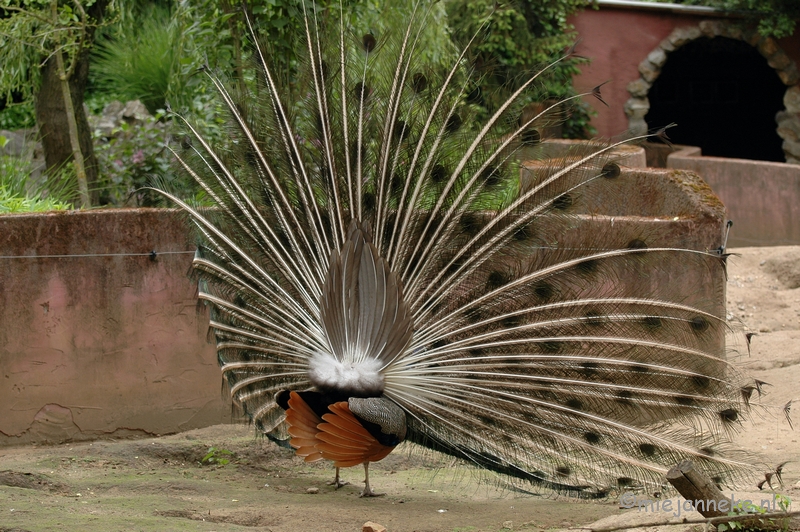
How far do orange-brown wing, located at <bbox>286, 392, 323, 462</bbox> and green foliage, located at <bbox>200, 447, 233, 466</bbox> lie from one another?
147 cm

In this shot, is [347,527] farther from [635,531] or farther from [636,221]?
[636,221]

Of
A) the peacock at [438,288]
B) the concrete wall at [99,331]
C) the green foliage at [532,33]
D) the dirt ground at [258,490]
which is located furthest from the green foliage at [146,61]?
the peacock at [438,288]

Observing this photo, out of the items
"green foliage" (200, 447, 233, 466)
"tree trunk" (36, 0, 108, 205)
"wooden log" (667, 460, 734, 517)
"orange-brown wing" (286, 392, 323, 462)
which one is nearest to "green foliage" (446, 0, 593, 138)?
"tree trunk" (36, 0, 108, 205)

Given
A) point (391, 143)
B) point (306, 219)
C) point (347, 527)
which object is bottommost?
point (347, 527)

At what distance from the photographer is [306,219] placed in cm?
551

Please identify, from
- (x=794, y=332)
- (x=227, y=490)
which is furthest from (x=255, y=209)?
(x=794, y=332)

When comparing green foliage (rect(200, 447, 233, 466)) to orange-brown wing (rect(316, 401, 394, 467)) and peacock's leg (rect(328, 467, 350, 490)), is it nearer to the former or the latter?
peacock's leg (rect(328, 467, 350, 490))

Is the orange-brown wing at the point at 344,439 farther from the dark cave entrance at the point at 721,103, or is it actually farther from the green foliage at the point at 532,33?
the dark cave entrance at the point at 721,103

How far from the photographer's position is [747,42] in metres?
17.3

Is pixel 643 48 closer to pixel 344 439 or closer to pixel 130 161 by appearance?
pixel 130 161

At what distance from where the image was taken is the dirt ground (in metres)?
4.92

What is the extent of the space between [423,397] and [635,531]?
1.50 meters

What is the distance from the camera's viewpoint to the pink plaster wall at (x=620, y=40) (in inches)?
684

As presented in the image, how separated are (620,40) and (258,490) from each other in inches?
556
